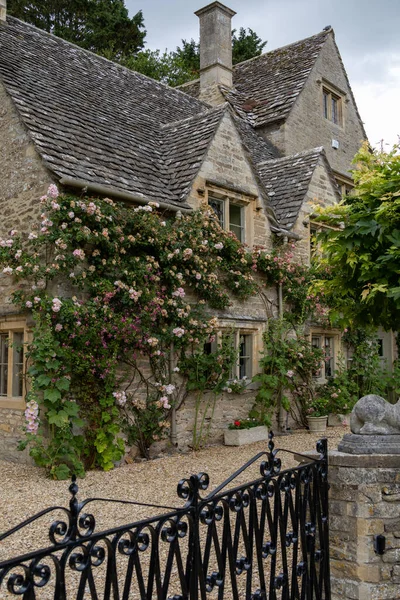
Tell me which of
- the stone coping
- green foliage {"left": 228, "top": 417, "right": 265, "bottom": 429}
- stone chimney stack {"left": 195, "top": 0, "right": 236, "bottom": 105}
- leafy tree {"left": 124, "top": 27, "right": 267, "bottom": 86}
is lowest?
green foliage {"left": 228, "top": 417, "right": 265, "bottom": 429}

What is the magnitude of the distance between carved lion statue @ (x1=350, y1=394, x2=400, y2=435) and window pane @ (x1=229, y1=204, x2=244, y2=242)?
25.8 feet

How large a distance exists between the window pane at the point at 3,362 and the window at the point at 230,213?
15.3 feet

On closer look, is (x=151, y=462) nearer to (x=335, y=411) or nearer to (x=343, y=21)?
(x=335, y=411)

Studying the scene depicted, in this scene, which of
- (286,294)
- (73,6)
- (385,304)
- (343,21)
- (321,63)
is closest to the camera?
(385,304)

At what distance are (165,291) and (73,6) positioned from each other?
24.5 m

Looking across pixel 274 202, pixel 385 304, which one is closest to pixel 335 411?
pixel 274 202

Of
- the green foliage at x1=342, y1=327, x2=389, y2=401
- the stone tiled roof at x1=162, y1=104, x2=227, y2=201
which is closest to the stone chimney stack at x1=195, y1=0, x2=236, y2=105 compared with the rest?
the stone tiled roof at x1=162, y1=104, x2=227, y2=201

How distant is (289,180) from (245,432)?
687cm

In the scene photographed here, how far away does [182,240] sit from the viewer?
10117 mm

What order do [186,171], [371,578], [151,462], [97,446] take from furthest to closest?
1. [186,171]
2. [151,462]
3. [97,446]
4. [371,578]

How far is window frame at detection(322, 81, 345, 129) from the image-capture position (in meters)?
19.4

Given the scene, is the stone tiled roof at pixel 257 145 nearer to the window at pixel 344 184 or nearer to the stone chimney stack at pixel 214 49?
the stone chimney stack at pixel 214 49

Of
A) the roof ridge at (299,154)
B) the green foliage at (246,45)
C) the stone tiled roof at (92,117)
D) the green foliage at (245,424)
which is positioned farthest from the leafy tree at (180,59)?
the green foliage at (245,424)

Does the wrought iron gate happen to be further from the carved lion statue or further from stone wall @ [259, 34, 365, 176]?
stone wall @ [259, 34, 365, 176]
